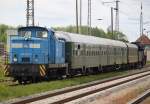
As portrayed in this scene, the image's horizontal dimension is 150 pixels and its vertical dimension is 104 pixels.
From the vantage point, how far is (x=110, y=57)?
4512 centimetres

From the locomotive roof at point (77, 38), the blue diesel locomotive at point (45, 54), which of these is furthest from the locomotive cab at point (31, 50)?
the locomotive roof at point (77, 38)

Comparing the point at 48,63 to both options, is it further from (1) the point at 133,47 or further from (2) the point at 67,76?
(1) the point at 133,47

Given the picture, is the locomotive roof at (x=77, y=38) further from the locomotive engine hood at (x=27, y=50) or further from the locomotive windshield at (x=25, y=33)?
the locomotive windshield at (x=25, y=33)

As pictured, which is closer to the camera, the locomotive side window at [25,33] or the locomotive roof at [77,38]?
the locomotive side window at [25,33]

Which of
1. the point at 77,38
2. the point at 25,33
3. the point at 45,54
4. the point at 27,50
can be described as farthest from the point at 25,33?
the point at 77,38

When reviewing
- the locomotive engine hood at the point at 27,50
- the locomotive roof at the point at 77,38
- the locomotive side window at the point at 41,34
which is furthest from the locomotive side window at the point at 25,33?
the locomotive roof at the point at 77,38

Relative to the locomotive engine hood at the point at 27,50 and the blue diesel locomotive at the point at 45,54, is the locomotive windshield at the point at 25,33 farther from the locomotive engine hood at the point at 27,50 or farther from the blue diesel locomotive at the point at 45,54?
the locomotive engine hood at the point at 27,50

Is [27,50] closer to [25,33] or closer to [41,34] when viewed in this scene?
[25,33]

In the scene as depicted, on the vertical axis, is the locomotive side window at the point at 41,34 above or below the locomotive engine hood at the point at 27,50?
above

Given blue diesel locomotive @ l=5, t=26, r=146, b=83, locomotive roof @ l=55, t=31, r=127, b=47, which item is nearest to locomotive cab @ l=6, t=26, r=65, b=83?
blue diesel locomotive @ l=5, t=26, r=146, b=83

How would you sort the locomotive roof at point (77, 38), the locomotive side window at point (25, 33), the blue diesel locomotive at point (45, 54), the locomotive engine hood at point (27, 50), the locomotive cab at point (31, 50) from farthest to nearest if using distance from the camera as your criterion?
the locomotive roof at point (77, 38) < the locomotive side window at point (25, 33) < the locomotive engine hood at point (27, 50) < the locomotive cab at point (31, 50) < the blue diesel locomotive at point (45, 54)

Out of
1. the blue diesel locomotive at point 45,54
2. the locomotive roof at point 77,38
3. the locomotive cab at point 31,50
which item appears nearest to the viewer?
the blue diesel locomotive at point 45,54

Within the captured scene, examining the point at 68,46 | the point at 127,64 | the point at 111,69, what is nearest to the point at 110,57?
the point at 111,69

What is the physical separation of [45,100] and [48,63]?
9268mm
